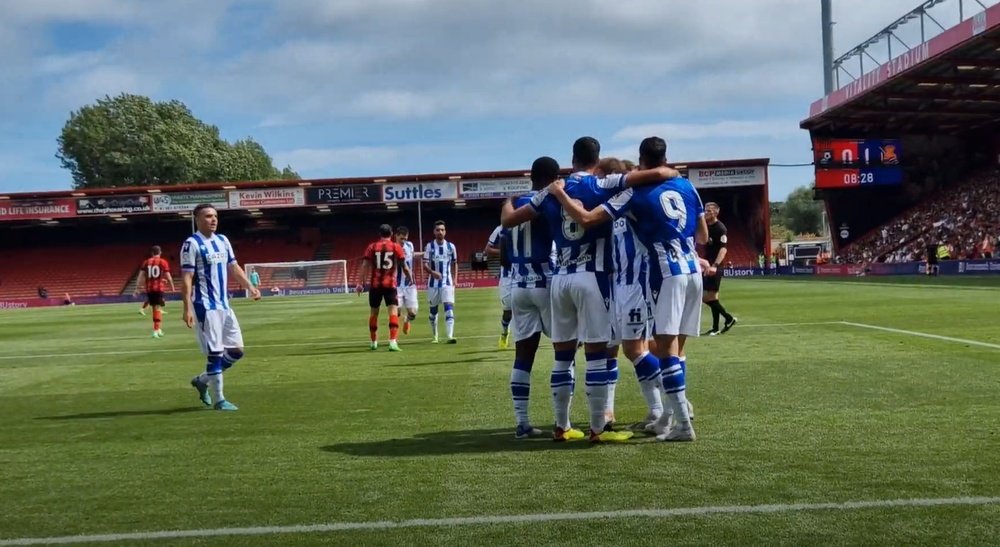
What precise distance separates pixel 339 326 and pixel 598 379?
618 inches

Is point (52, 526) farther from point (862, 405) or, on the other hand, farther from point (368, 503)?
point (862, 405)

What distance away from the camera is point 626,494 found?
4.85m

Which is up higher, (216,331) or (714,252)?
(714,252)

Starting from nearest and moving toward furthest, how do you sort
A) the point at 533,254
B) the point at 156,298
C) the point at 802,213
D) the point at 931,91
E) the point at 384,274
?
the point at 533,254
the point at 384,274
the point at 156,298
the point at 931,91
the point at 802,213

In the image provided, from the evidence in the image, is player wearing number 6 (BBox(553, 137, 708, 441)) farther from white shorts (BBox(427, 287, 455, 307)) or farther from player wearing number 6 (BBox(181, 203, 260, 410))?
white shorts (BBox(427, 287, 455, 307))

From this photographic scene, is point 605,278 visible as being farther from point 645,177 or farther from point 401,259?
point 401,259

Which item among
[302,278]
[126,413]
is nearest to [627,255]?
[126,413]

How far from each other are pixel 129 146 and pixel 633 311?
84172 mm

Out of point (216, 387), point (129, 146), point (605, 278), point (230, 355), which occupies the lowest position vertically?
point (216, 387)

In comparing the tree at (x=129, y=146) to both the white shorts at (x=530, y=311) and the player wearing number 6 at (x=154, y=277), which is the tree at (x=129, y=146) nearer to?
the player wearing number 6 at (x=154, y=277)

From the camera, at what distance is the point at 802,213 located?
124812 millimetres

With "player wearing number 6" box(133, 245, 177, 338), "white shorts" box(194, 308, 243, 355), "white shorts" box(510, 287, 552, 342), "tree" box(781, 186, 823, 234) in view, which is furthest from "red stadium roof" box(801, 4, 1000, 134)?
"tree" box(781, 186, 823, 234)

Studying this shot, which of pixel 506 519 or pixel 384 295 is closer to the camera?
pixel 506 519

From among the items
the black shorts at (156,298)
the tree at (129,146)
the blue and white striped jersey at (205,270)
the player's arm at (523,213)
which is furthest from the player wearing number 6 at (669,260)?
the tree at (129,146)
